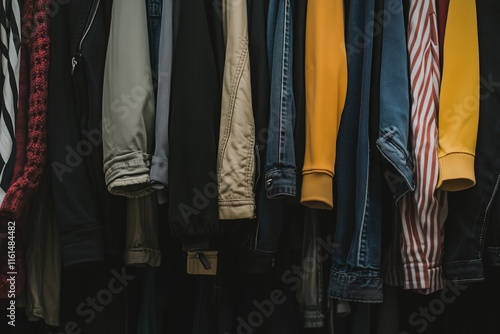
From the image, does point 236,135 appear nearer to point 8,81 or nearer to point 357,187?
point 357,187

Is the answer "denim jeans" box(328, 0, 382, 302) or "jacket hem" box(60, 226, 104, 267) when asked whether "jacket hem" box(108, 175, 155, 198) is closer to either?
"jacket hem" box(60, 226, 104, 267)

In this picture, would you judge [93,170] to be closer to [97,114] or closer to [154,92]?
[97,114]

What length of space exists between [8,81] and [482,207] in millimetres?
1117

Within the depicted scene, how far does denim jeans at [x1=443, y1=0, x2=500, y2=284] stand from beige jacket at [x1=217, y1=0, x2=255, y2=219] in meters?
0.44

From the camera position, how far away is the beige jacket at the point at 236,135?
1.31 meters

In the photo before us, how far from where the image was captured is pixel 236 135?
133 centimetres

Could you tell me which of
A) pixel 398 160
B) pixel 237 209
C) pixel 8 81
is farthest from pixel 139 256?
pixel 398 160

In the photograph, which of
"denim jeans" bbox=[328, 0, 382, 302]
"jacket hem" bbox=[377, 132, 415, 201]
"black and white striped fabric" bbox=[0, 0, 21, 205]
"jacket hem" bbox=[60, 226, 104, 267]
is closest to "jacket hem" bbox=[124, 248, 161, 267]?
"jacket hem" bbox=[60, 226, 104, 267]

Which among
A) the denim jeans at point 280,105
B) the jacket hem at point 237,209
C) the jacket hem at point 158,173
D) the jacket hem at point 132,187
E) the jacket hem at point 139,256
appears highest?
the denim jeans at point 280,105

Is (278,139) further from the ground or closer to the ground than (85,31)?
closer to the ground

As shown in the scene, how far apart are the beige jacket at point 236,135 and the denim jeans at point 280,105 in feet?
0.15

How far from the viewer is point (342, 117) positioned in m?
1.37

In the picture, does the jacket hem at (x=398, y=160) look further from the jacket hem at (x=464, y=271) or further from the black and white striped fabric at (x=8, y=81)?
the black and white striped fabric at (x=8, y=81)

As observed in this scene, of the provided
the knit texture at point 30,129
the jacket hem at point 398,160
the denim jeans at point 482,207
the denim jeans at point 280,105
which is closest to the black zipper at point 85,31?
the knit texture at point 30,129
